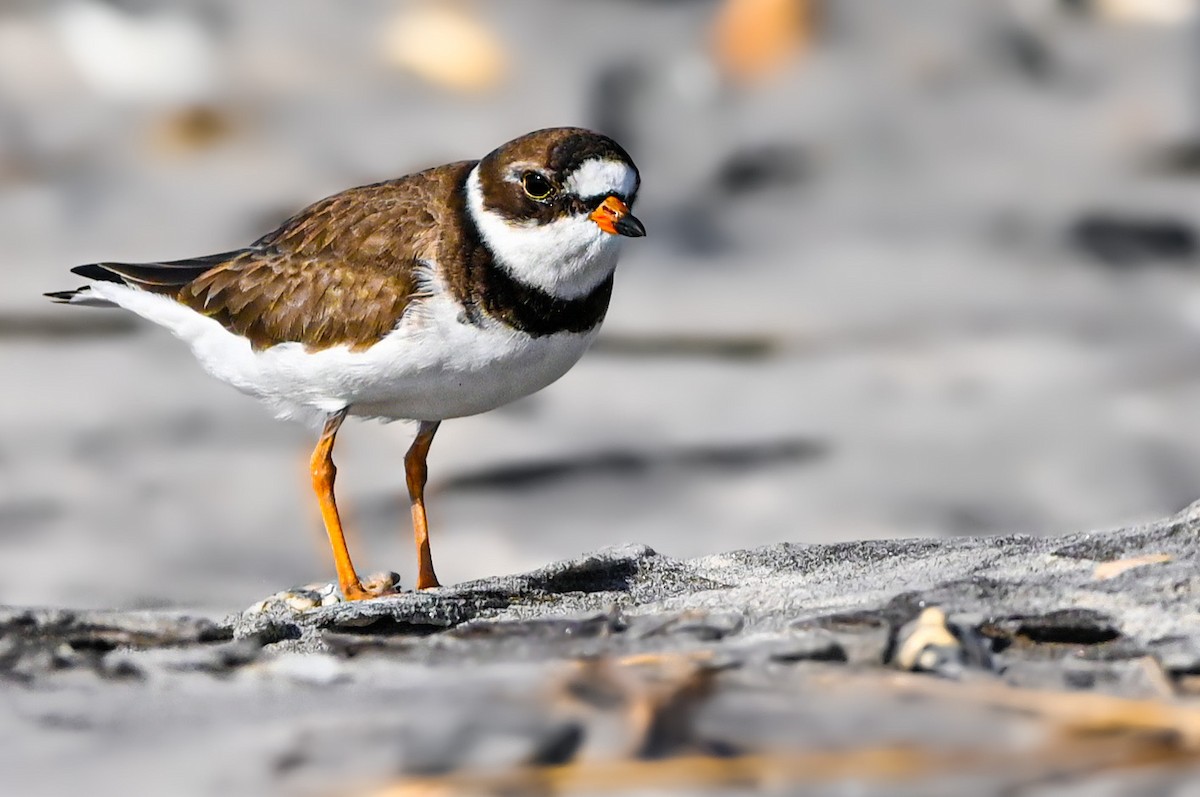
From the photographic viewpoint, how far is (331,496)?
446 cm

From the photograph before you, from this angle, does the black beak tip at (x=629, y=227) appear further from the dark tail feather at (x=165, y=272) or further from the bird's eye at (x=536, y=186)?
the dark tail feather at (x=165, y=272)

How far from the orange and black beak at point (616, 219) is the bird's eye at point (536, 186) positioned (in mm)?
134

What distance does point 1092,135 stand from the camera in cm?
759

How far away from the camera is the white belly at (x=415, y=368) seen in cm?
388

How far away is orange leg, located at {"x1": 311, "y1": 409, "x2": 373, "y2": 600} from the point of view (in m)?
4.19

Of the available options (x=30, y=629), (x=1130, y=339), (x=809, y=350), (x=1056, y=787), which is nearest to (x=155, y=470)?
(x=809, y=350)

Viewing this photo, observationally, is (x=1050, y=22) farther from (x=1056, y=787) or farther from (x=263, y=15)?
(x=1056, y=787)

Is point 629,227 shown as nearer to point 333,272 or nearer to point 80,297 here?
point 333,272

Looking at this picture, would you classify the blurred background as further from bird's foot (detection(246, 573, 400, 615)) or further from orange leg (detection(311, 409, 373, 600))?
bird's foot (detection(246, 573, 400, 615))

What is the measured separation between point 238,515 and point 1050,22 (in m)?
4.34

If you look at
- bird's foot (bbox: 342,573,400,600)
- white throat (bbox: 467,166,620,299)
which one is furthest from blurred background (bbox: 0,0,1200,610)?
white throat (bbox: 467,166,620,299)

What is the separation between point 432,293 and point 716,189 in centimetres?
382

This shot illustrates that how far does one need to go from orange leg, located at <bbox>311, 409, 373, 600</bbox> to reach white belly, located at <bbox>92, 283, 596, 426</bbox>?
0.05m

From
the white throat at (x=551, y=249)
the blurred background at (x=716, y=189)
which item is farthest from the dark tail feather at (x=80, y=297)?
the blurred background at (x=716, y=189)
